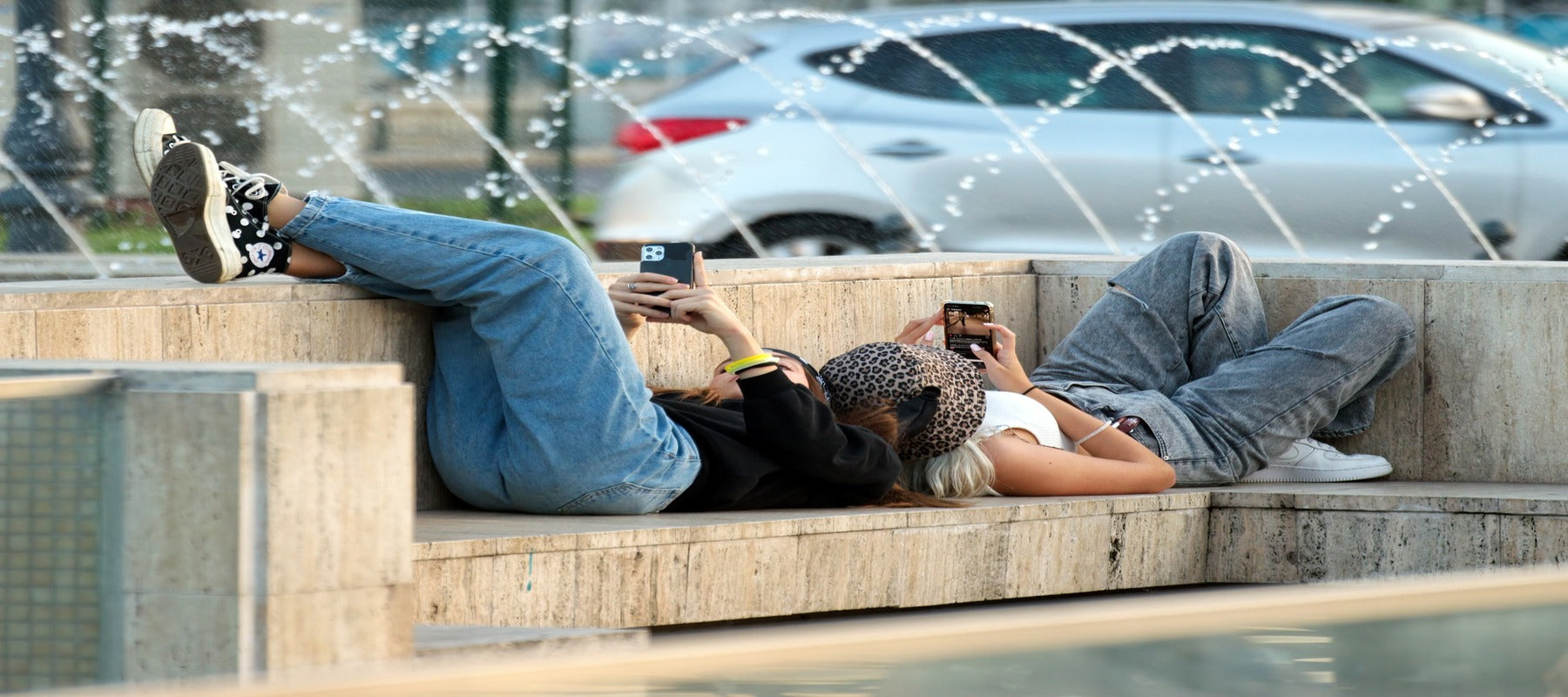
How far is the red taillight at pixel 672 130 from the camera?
10914 millimetres

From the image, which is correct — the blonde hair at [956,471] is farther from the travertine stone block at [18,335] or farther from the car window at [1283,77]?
the car window at [1283,77]

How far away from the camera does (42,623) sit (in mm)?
3559

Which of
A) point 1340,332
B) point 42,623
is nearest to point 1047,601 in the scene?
point 1340,332

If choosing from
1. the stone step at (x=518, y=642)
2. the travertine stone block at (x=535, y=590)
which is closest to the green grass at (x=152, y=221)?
the travertine stone block at (x=535, y=590)

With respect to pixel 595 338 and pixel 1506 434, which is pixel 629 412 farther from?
pixel 1506 434

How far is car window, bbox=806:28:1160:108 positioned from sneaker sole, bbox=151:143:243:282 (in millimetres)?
6346

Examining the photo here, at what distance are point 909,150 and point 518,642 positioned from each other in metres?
7.56

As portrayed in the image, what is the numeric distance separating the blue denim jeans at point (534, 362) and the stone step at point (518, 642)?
3.05 feet

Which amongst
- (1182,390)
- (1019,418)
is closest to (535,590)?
(1019,418)

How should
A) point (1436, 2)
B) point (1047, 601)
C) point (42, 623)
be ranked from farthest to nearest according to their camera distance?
point (1436, 2)
point (1047, 601)
point (42, 623)

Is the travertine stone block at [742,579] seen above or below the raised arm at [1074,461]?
below

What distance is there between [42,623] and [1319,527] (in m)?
3.31

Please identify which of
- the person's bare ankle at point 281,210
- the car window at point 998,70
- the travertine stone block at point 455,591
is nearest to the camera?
the travertine stone block at point 455,591

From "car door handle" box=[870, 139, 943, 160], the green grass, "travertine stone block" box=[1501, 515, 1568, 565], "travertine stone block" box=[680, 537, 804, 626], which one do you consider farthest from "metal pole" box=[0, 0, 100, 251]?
"travertine stone block" box=[1501, 515, 1568, 565]
